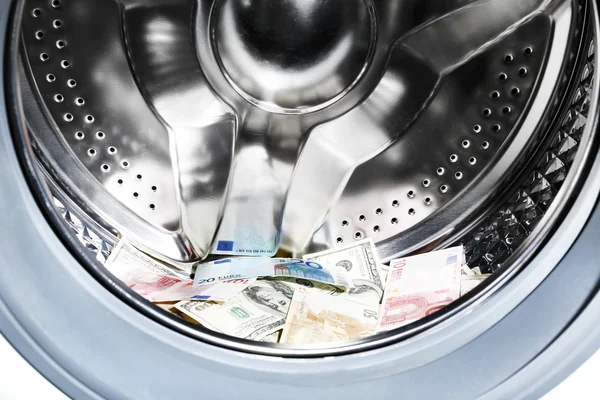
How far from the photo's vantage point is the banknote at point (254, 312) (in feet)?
3.12

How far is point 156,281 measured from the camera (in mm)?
993

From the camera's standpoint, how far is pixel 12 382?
650mm

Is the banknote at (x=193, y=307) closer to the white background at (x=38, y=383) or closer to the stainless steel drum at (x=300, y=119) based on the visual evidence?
the stainless steel drum at (x=300, y=119)

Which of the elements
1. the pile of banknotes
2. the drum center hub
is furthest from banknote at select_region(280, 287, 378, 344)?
the drum center hub

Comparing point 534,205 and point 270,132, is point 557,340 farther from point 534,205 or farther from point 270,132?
point 270,132

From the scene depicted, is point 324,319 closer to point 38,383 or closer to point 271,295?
point 271,295

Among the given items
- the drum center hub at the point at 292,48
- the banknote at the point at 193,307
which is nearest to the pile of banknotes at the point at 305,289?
the banknote at the point at 193,307

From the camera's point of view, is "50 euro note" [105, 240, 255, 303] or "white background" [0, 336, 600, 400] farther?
"50 euro note" [105, 240, 255, 303]

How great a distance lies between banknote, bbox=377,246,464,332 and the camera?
969 millimetres

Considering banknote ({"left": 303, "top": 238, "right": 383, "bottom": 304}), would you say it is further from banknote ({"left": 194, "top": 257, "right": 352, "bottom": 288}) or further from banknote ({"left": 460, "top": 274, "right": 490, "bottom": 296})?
banknote ({"left": 460, "top": 274, "right": 490, "bottom": 296})

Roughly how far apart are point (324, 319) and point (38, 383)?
453 mm

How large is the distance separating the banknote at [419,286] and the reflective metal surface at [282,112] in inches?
1.4

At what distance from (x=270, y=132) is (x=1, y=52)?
0.52 meters

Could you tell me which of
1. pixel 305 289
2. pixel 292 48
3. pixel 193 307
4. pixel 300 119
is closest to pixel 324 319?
pixel 305 289
